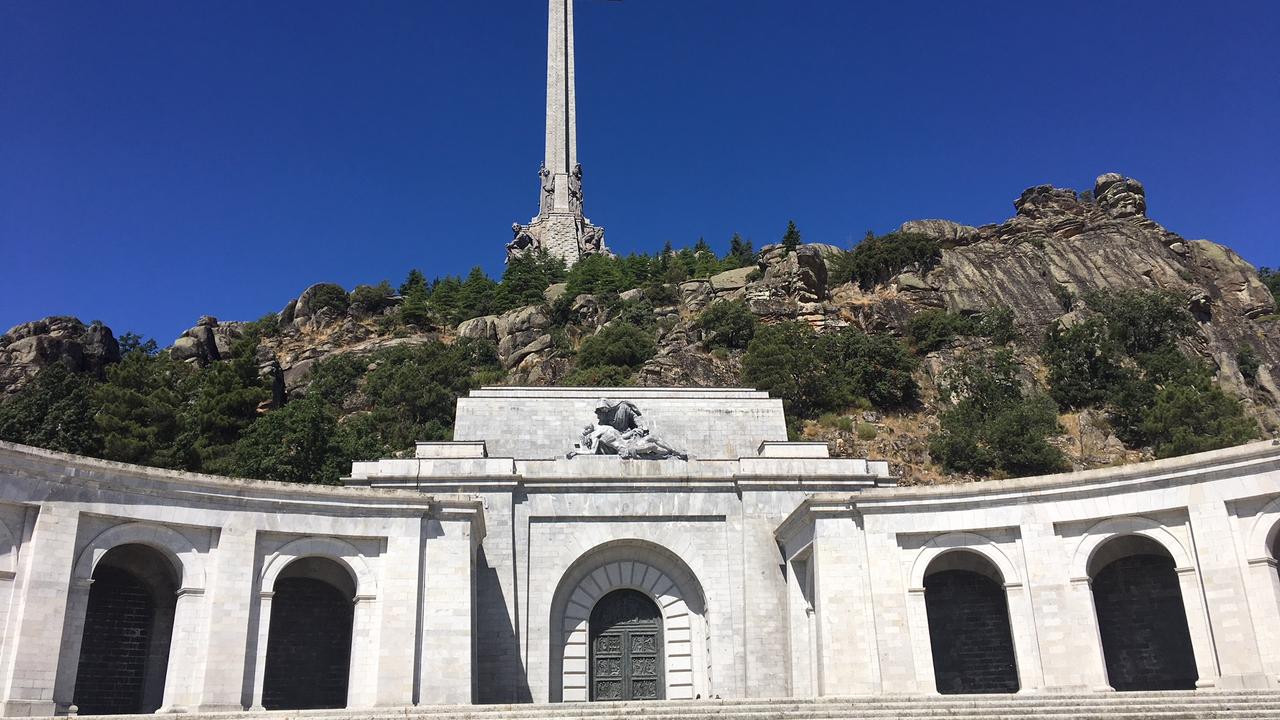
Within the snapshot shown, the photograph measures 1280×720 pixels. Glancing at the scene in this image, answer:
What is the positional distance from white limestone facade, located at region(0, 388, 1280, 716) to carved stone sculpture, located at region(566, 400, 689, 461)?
68 cm

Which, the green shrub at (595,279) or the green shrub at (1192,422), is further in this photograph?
the green shrub at (595,279)

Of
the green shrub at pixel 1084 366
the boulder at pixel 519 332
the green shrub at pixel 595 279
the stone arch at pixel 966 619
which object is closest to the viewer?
the stone arch at pixel 966 619

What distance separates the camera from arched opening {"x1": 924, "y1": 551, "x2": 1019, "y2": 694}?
27.0 m

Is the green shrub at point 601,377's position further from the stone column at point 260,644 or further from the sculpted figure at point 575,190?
the sculpted figure at point 575,190

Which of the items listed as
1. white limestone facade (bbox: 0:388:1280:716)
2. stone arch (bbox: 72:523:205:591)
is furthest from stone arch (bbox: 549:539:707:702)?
stone arch (bbox: 72:523:205:591)

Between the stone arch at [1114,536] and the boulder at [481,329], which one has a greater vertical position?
the boulder at [481,329]

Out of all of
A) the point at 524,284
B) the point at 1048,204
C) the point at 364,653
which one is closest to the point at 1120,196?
the point at 1048,204

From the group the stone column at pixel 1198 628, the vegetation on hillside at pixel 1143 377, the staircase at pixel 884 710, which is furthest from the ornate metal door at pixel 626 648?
the vegetation on hillside at pixel 1143 377

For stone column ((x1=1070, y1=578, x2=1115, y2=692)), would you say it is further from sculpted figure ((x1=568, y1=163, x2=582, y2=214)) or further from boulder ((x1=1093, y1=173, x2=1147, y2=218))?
sculpted figure ((x1=568, y1=163, x2=582, y2=214))

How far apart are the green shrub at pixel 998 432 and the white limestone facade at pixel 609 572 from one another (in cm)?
2673

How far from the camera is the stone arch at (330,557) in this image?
79.4ft

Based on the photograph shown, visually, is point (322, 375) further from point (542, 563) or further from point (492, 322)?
point (542, 563)

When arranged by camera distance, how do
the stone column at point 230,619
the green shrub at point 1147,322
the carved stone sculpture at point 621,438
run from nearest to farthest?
the stone column at point 230,619, the carved stone sculpture at point 621,438, the green shrub at point 1147,322

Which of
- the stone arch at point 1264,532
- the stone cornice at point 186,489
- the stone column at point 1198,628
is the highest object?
the stone cornice at point 186,489
